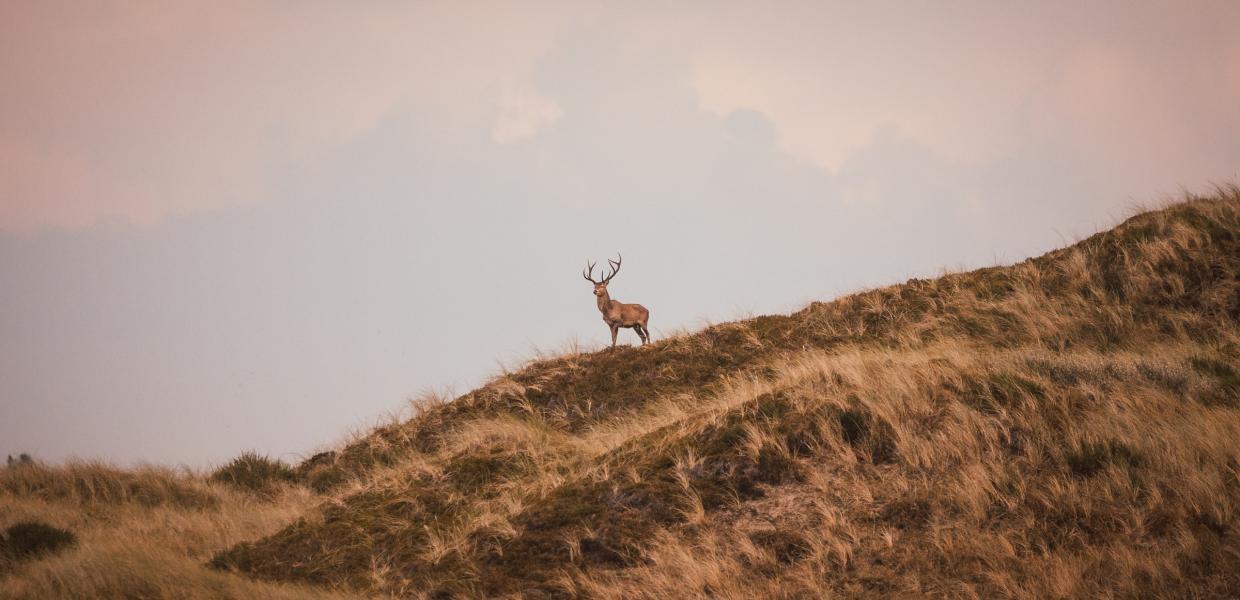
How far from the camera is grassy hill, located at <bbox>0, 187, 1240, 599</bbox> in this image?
735 centimetres

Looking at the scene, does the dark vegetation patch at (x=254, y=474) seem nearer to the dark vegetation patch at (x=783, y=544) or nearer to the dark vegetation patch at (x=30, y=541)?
the dark vegetation patch at (x=30, y=541)

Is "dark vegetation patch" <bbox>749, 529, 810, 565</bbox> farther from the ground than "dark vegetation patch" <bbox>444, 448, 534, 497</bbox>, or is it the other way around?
"dark vegetation patch" <bbox>444, 448, 534, 497</bbox>

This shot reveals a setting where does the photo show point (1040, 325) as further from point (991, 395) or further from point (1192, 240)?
point (991, 395)

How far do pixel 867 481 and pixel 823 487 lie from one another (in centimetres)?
43

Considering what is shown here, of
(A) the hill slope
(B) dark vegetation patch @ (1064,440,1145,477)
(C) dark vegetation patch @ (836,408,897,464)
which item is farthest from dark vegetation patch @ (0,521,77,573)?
(B) dark vegetation patch @ (1064,440,1145,477)

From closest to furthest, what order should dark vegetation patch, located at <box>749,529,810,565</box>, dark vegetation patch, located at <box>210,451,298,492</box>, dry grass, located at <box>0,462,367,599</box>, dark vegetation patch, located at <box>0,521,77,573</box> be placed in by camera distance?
dark vegetation patch, located at <box>749,529,810,565</box>, dry grass, located at <box>0,462,367,599</box>, dark vegetation patch, located at <box>0,521,77,573</box>, dark vegetation patch, located at <box>210,451,298,492</box>

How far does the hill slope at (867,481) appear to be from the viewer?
7273mm

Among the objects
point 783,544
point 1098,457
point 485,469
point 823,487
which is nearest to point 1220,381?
point 1098,457

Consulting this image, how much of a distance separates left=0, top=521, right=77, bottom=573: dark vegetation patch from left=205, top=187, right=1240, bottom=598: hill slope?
9.43ft

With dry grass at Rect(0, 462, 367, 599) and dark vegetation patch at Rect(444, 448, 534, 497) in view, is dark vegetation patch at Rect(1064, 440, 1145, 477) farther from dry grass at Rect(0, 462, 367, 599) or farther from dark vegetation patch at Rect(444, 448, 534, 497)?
dry grass at Rect(0, 462, 367, 599)

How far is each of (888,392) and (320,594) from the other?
6326 millimetres

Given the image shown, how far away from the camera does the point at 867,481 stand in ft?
28.4

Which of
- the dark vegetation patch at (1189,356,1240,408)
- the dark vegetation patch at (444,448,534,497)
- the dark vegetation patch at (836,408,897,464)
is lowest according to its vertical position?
the dark vegetation patch at (1189,356,1240,408)

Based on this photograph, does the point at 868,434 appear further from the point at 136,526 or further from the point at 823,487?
the point at 136,526
